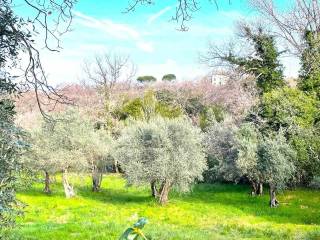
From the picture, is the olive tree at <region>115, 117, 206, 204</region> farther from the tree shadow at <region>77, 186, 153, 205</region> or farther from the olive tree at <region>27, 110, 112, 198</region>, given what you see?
the olive tree at <region>27, 110, 112, 198</region>

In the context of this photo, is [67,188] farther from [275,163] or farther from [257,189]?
[275,163]

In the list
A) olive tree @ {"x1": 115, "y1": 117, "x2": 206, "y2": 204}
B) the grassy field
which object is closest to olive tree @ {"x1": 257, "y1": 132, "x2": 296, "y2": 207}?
the grassy field

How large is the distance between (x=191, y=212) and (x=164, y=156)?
4283 millimetres

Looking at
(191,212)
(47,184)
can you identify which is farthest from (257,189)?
(47,184)

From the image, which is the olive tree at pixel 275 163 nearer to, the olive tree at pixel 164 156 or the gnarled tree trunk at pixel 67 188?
the olive tree at pixel 164 156

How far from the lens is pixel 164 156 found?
27.6 meters

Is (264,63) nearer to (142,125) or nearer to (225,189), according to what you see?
(225,189)

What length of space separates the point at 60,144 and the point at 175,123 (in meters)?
7.96

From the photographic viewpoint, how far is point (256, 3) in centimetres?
4150

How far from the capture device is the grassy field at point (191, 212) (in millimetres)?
16141

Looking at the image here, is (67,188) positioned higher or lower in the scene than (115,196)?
higher

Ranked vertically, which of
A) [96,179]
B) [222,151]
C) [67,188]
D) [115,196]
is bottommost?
[115,196]

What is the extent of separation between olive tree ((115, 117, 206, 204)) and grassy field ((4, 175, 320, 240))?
1470 millimetres

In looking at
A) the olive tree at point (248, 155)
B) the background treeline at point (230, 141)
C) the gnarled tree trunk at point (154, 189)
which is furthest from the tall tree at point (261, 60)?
the gnarled tree trunk at point (154, 189)
